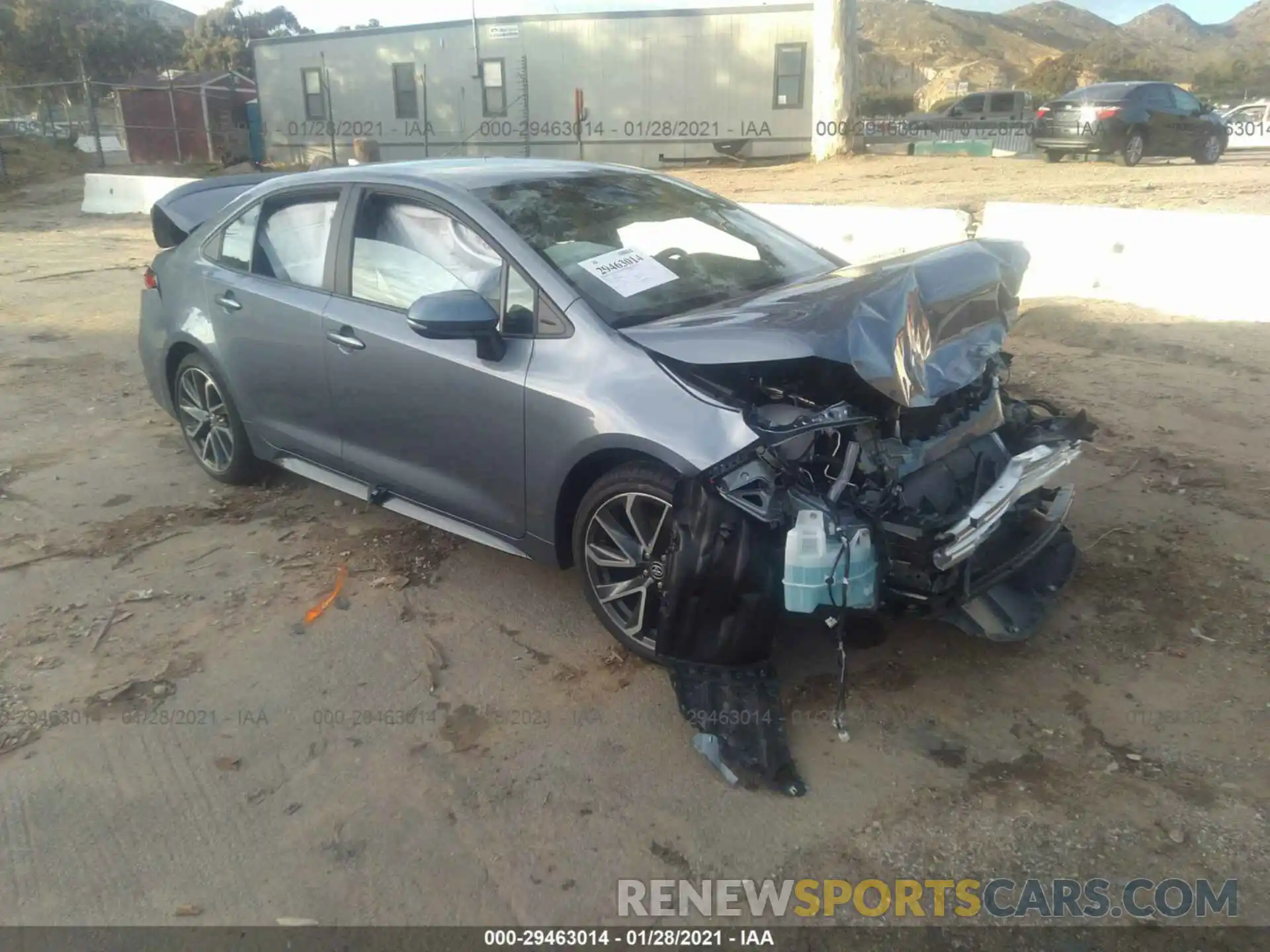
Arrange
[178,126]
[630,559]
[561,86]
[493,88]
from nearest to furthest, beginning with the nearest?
[630,559]
[561,86]
[493,88]
[178,126]

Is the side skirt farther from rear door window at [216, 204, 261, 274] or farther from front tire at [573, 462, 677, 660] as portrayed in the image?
rear door window at [216, 204, 261, 274]

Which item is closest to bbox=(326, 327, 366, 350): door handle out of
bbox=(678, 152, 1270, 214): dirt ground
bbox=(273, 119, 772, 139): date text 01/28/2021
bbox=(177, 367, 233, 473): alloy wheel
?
bbox=(177, 367, 233, 473): alloy wheel

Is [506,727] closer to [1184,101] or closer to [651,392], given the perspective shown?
[651,392]

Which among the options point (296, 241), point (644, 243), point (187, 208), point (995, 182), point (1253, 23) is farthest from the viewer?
point (1253, 23)

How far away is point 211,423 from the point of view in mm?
5188

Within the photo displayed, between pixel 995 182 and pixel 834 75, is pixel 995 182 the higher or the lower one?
the lower one

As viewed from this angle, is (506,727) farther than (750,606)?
Yes

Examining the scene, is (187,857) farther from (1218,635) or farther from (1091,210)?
(1091,210)

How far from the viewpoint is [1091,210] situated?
8.25 metres

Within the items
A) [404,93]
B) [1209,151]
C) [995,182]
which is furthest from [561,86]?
[1209,151]

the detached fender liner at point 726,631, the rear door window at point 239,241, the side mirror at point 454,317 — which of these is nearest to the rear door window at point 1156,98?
the rear door window at point 239,241

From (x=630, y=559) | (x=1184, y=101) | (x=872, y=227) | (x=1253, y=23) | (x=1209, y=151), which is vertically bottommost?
(x=630, y=559)

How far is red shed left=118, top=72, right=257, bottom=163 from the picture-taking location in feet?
106

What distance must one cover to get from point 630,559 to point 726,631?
0.48 m
